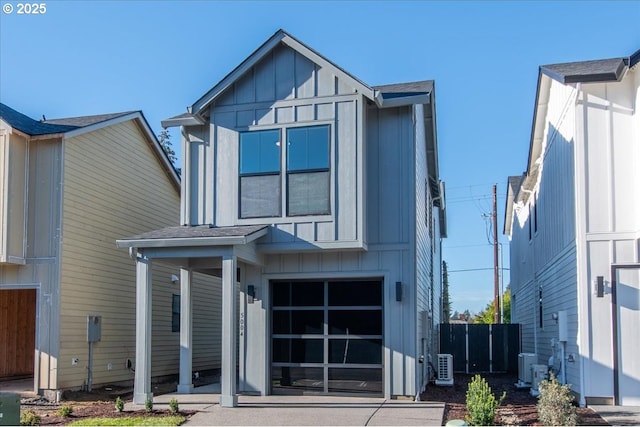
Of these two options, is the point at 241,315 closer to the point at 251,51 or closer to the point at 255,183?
the point at 255,183

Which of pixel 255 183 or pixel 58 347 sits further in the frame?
pixel 58 347

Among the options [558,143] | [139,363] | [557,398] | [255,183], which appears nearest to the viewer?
[557,398]

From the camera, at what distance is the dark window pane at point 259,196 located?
39.7 feet

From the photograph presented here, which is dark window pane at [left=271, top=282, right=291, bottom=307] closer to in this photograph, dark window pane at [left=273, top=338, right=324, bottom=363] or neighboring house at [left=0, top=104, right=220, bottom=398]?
dark window pane at [left=273, top=338, right=324, bottom=363]

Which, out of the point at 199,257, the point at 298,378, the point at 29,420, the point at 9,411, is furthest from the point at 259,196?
the point at 9,411

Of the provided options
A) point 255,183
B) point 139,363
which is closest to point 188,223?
point 255,183

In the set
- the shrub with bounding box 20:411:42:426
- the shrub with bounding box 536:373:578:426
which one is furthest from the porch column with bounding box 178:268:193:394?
the shrub with bounding box 536:373:578:426

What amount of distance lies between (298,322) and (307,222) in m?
1.93

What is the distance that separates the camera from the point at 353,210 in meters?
11.6

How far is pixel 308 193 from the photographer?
11.9 meters

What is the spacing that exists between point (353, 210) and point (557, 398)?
454 centimetres

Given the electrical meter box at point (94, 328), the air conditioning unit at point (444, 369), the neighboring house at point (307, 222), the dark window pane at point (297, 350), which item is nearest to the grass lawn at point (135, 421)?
the neighboring house at point (307, 222)

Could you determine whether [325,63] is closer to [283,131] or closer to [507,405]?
[283,131]

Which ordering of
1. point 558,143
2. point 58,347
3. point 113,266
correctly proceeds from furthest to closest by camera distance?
point 113,266
point 558,143
point 58,347
